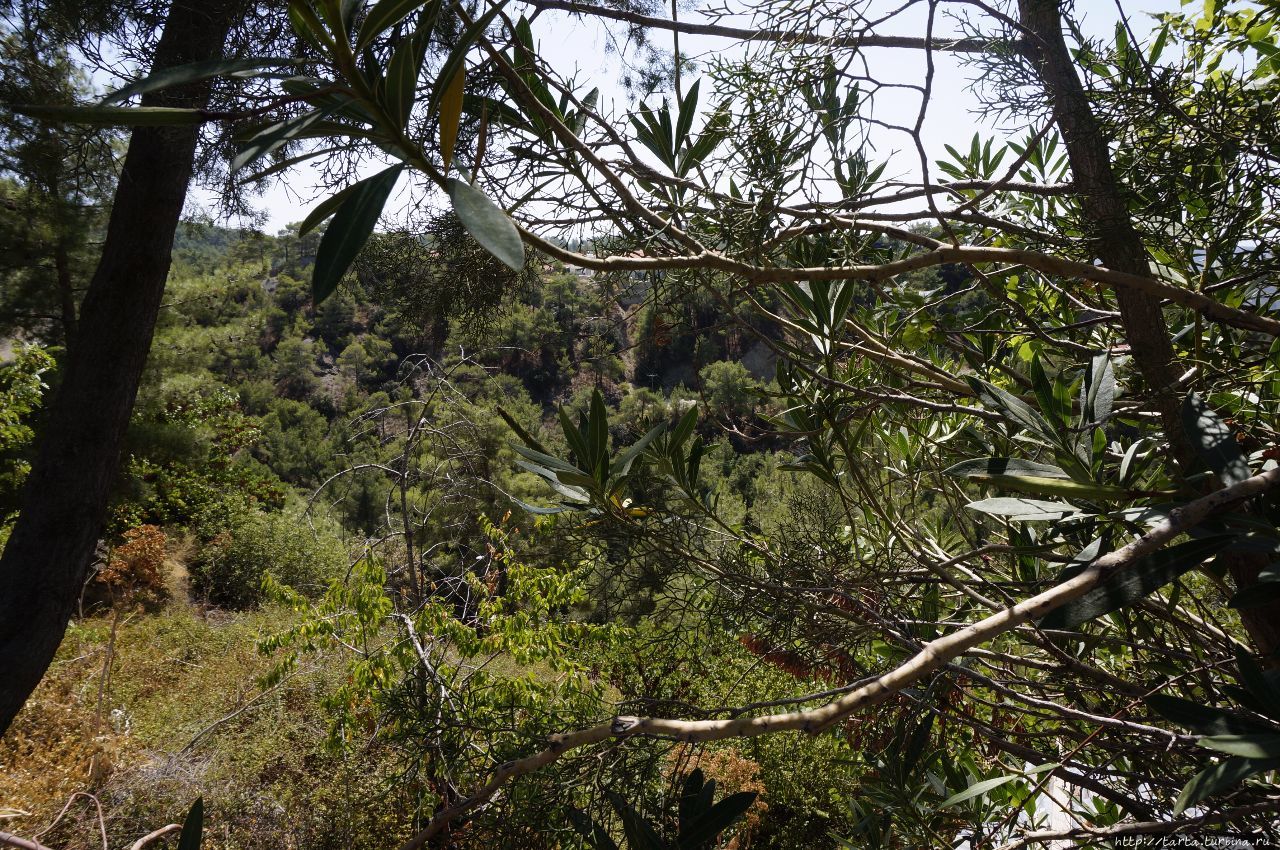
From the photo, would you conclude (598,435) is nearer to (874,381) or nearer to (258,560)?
(874,381)

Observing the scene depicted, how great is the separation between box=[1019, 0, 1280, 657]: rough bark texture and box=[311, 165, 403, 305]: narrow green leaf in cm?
79

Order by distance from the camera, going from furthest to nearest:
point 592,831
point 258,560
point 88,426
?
point 258,560 → point 88,426 → point 592,831

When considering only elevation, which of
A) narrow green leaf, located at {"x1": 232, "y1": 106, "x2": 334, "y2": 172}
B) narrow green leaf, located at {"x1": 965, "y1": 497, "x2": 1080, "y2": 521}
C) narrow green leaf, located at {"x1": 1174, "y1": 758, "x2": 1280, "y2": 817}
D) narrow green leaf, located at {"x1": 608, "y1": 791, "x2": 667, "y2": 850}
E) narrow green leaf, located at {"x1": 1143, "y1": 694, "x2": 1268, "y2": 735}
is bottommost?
narrow green leaf, located at {"x1": 608, "y1": 791, "x2": 667, "y2": 850}

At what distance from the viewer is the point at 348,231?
436 mm

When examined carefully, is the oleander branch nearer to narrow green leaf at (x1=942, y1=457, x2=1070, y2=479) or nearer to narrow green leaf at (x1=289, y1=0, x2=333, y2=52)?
narrow green leaf at (x1=942, y1=457, x2=1070, y2=479)

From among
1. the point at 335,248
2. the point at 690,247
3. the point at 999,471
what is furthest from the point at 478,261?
the point at 999,471

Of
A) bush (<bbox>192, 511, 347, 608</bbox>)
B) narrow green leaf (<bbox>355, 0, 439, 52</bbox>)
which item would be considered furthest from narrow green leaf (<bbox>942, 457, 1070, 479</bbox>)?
bush (<bbox>192, 511, 347, 608</bbox>)

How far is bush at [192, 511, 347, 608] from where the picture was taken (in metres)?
9.52

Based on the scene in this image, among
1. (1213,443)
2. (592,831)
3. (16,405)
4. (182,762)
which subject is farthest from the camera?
(16,405)

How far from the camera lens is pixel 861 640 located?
108 cm

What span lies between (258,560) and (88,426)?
7.89 metres

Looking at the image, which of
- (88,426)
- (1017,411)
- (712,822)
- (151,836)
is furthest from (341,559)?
(1017,411)

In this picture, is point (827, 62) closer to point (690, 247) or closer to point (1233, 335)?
point (690, 247)

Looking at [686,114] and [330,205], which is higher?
[686,114]
